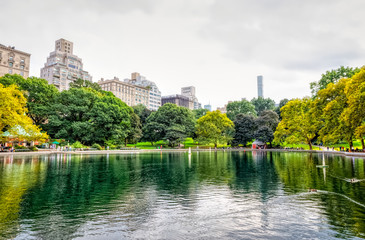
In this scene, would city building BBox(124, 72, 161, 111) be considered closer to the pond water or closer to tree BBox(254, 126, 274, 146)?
tree BBox(254, 126, 274, 146)

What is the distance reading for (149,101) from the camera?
186 meters

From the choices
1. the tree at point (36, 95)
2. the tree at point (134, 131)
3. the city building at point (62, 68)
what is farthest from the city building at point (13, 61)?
the tree at point (134, 131)

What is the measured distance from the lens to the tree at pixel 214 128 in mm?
75375

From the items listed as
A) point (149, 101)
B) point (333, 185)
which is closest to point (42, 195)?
point (333, 185)

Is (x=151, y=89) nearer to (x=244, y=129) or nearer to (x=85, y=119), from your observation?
(x=244, y=129)

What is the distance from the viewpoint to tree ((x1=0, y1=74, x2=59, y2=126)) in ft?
199

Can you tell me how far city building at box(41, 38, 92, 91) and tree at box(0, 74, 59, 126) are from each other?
237ft

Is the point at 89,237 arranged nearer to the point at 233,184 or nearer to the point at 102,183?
the point at 102,183

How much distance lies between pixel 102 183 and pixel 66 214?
661cm

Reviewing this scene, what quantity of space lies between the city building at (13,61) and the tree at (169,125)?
61.9m

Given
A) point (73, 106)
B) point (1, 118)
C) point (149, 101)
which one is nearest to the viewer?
point (1, 118)

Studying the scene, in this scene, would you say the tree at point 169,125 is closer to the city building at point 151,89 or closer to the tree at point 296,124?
the tree at point 296,124

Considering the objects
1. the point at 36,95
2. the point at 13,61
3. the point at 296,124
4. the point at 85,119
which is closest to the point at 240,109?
the point at 296,124

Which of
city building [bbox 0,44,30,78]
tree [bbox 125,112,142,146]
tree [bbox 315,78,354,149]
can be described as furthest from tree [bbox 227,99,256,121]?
city building [bbox 0,44,30,78]
